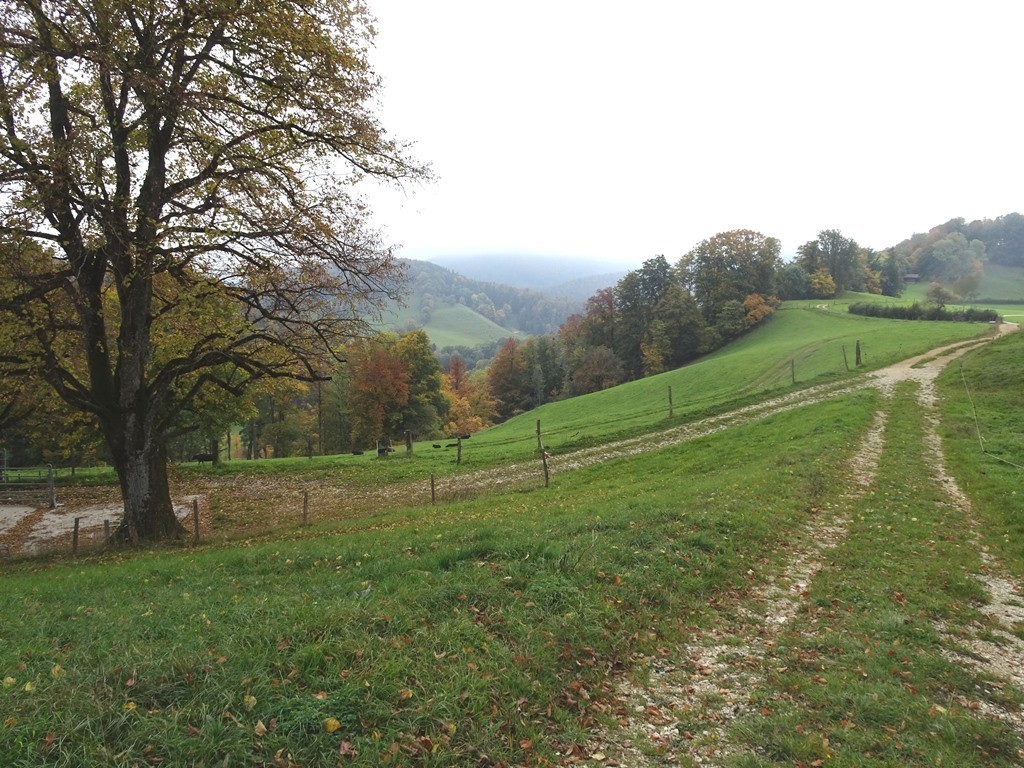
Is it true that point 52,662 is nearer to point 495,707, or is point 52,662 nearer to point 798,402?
point 495,707

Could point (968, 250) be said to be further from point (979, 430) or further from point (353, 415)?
point (353, 415)

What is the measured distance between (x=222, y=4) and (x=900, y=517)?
19.2m

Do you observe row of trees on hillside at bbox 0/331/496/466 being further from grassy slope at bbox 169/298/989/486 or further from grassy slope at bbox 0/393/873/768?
grassy slope at bbox 0/393/873/768

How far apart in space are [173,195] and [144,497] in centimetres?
846

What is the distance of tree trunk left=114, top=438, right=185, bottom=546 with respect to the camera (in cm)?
1452

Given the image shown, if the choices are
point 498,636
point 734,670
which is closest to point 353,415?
point 498,636

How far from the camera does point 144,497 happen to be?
14836 millimetres

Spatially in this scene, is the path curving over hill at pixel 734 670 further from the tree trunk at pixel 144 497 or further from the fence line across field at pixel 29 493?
the fence line across field at pixel 29 493

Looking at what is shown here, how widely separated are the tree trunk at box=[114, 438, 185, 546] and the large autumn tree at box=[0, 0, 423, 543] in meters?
0.05

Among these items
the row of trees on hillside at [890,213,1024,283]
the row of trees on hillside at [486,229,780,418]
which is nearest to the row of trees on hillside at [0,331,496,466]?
the row of trees on hillside at [486,229,780,418]

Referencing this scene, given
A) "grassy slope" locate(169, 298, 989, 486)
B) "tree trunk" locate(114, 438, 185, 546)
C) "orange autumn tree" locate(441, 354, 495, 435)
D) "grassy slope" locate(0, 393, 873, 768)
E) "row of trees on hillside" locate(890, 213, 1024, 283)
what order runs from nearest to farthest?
"grassy slope" locate(0, 393, 873, 768) → "tree trunk" locate(114, 438, 185, 546) → "grassy slope" locate(169, 298, 989, 486) → "orange autumn tree" locate(441, 354, 495, 435) → "row of trees on hillside" locate(890, 213, 1024, 283)

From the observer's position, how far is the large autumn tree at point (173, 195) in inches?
421

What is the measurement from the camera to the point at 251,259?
13.3 metres

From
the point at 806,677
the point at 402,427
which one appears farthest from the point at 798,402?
the point at 402,427
